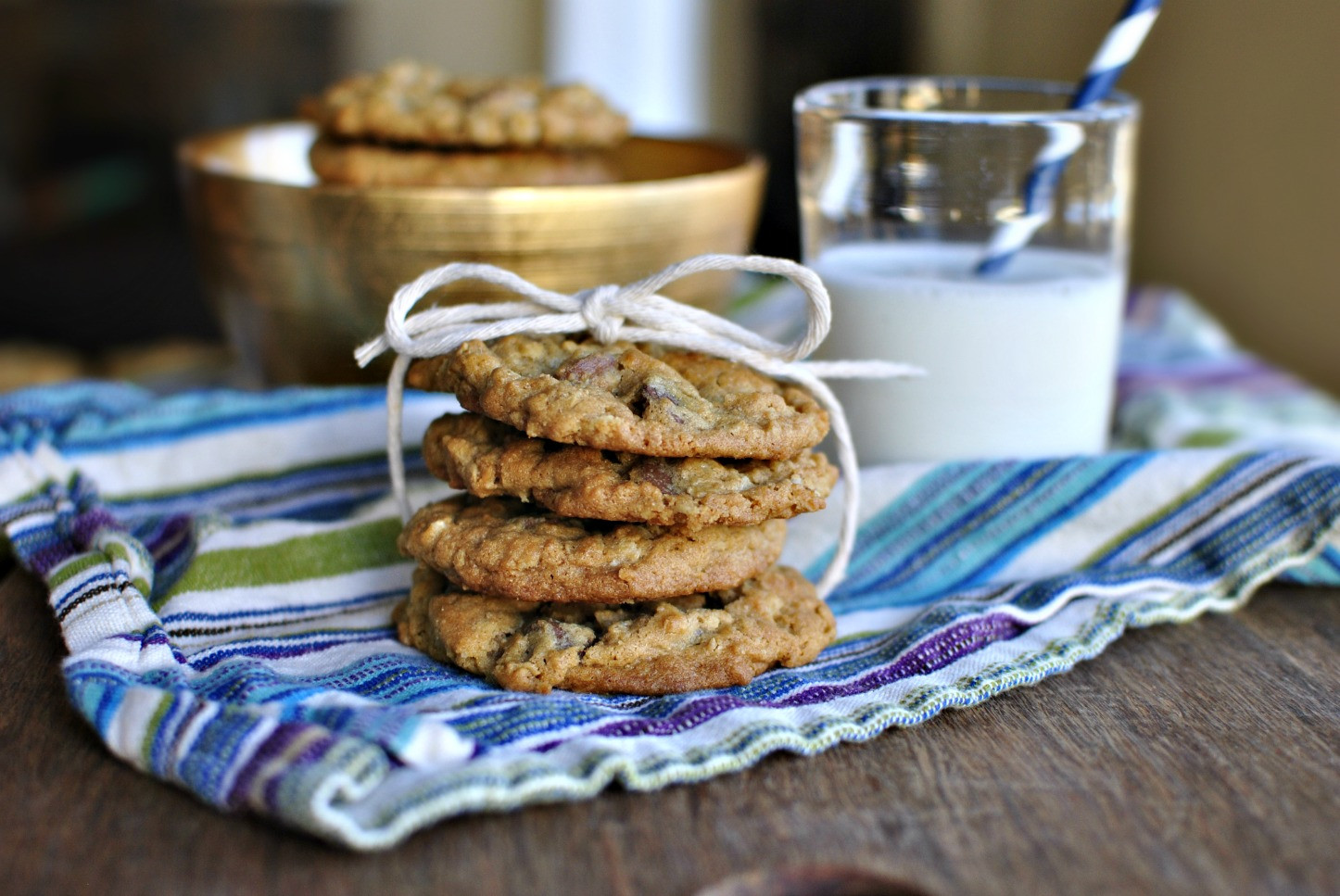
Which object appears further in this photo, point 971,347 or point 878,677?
point 971,347

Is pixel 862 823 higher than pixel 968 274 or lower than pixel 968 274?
lower

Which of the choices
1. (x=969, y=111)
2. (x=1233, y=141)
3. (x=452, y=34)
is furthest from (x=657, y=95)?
(x=969, y=111)

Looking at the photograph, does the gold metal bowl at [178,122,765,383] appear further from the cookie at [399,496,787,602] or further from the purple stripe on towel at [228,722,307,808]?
the purple stripe on towel at [228,722,307,808]

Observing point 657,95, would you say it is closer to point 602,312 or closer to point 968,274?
point 968,274

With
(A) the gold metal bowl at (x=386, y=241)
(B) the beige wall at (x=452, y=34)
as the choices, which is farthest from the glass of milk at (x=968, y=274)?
(B) the beige wall at (x=452, y=34)

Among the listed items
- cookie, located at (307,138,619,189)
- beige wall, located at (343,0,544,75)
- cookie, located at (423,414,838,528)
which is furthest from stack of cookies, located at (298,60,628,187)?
beige wall, located at (343,0,544,75)
